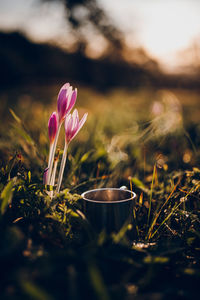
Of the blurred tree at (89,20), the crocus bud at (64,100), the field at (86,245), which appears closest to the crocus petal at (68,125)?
the crocus bud at (64,100)

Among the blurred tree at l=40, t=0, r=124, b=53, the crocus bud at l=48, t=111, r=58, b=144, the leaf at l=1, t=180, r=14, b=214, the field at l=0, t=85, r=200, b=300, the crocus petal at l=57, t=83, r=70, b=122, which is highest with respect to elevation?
the blurred tree at l=40, t=0, r=124, b=53

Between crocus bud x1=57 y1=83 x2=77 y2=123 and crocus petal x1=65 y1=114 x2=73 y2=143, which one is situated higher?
crocus bud x1=57 y1=83 x2=77 y2=123

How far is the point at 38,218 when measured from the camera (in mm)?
912

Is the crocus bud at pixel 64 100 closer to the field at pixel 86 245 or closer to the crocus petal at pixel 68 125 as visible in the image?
the crocus petal at pixel 68 125

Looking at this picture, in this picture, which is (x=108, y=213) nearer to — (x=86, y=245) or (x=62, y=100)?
(x=86, y=245)

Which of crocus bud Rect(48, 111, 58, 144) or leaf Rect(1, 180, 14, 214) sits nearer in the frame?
leaf Rect(1, 180, 14, 214)

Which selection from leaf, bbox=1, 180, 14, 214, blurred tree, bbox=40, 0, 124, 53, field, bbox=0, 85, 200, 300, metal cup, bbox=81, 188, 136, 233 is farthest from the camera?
blurred tree, bbox=40, 0, 124, 53

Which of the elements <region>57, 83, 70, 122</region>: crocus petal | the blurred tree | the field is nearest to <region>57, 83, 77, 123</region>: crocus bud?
<region>57, 83, 70, 122</region>: crocus petal

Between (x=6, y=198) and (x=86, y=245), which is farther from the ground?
(x=6, y=198)

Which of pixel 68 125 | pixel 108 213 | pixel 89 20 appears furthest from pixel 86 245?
pixel 89 20

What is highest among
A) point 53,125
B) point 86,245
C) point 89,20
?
point 89,20

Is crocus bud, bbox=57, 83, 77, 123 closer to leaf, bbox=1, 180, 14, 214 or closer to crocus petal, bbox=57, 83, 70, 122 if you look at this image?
crocus petal, bbox=57, 83, 70, 122

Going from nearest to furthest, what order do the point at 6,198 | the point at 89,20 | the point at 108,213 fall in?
the point at 6,198
the point at 108,213
the point at 89,20

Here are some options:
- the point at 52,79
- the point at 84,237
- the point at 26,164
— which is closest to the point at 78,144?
the point at 26,164
